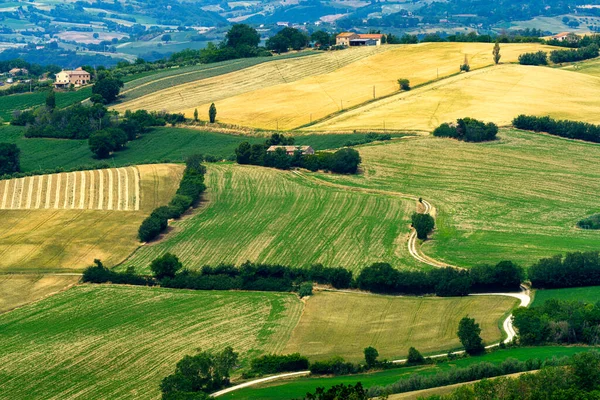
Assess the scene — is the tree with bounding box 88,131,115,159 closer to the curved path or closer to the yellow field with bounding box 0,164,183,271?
the yellow field with bounding box 0,164,183,271

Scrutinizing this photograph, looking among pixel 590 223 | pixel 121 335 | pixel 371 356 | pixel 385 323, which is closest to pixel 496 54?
pixel 590 223

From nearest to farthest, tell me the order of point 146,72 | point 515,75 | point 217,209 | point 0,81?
point 217,209, point 515,75, point 146,72, point 0,81

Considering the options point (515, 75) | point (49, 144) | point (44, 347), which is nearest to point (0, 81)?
point (49, 144)

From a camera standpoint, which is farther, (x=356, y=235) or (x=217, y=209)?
(x=217, y=209)

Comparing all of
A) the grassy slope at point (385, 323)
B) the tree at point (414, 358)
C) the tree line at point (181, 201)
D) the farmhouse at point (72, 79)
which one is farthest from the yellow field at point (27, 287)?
the farmhouse at point (72, 79)

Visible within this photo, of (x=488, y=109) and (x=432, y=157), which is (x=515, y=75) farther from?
(x=432, y=157)

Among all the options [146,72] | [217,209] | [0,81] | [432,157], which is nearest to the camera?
[217,209]

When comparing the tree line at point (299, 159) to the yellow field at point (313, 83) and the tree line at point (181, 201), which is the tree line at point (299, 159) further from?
the yellow field at point (313, 83)
